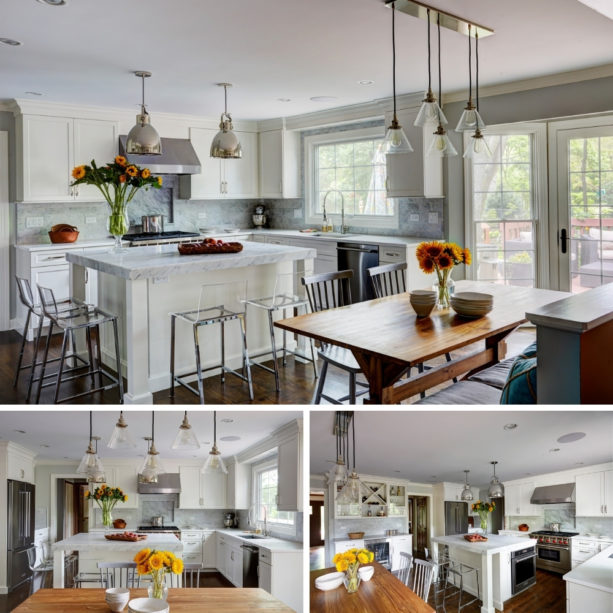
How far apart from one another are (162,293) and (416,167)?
326 cm

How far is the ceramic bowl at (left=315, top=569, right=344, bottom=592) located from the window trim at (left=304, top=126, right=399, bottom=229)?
5728 mm

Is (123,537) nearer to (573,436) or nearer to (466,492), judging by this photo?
(466,492)

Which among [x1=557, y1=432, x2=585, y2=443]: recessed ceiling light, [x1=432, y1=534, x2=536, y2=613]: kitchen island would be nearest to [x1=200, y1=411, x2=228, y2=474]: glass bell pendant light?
[x1=432, y1=534, x2=536, y2=613]: kitchen island

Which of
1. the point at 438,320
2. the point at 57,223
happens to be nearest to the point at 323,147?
the point at 57,223

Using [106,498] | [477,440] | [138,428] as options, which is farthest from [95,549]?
[477,440]

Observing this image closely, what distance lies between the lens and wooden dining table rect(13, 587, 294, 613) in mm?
2014

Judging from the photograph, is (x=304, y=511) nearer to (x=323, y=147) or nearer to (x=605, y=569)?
(x=605, y=569)

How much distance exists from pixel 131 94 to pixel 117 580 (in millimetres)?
5107

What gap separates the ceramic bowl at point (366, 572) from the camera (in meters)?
1.91

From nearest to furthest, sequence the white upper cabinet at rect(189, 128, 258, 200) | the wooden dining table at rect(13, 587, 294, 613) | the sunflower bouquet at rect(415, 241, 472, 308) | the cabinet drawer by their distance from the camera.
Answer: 1. the wooden dining table at rect(13, 587, 294, 613)
2. the sunflower bouquet at rect(415, 241, 472, 308)
3. the cabinet drawer
4. the white upper cabinet at rect(189, 128, 258, 200)

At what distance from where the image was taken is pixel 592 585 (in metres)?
2.03

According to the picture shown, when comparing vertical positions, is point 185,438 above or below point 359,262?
Result: below

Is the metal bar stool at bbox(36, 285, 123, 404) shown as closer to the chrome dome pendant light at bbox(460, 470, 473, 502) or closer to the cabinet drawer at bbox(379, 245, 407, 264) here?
the chrome dome pendant light at bbox(460, 470, 473, 502)

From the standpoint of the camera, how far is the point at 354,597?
6.56 ft
